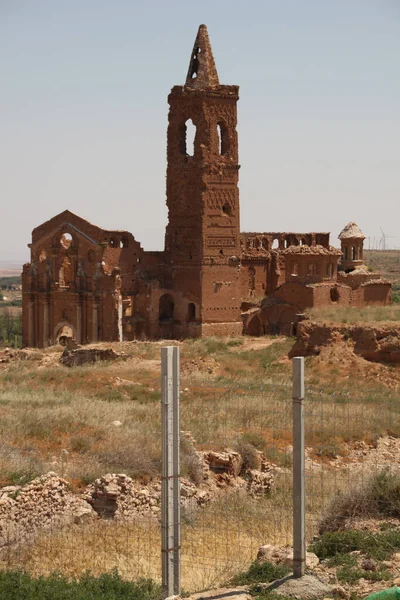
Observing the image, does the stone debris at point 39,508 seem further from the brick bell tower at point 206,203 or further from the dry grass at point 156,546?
the brick bell tower at point 206,203

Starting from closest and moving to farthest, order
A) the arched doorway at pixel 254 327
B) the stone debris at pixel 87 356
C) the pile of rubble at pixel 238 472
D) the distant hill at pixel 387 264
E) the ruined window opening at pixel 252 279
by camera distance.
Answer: the pile of rubble at pixel 238 472, the stone debris at pixel 87 356, the arched doorway at pixel 254 327, the ruined window opening at pixel 252 279, the distant hill at pixel 387 264

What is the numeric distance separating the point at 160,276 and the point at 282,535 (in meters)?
34.6

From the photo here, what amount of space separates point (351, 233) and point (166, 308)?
1525 cm

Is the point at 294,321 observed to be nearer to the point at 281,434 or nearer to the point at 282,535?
the point at 281,434

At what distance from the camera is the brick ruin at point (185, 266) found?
4491cm

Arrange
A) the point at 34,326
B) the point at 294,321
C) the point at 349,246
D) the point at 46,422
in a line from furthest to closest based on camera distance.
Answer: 1. the point at 349,246
2. the point at 34,326
3. the point at 294,321
4. the point at 46,422

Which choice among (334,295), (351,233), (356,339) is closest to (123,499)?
(356,339)

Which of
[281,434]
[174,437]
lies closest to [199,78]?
[281,434]

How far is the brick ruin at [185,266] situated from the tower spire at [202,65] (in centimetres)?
5

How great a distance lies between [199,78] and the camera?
4547 centimetres

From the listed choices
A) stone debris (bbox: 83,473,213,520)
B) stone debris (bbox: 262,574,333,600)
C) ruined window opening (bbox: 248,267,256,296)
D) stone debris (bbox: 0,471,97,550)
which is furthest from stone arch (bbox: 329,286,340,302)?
stone debris (bbox: 262,574,333,600)

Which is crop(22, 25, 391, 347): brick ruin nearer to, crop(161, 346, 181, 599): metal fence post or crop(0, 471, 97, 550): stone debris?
crop(0, 471, 97, 550): stone debris

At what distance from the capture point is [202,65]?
4556 cm

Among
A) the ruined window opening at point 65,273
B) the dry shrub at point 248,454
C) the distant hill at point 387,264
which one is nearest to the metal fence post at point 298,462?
the dry shrub at point 248,454
